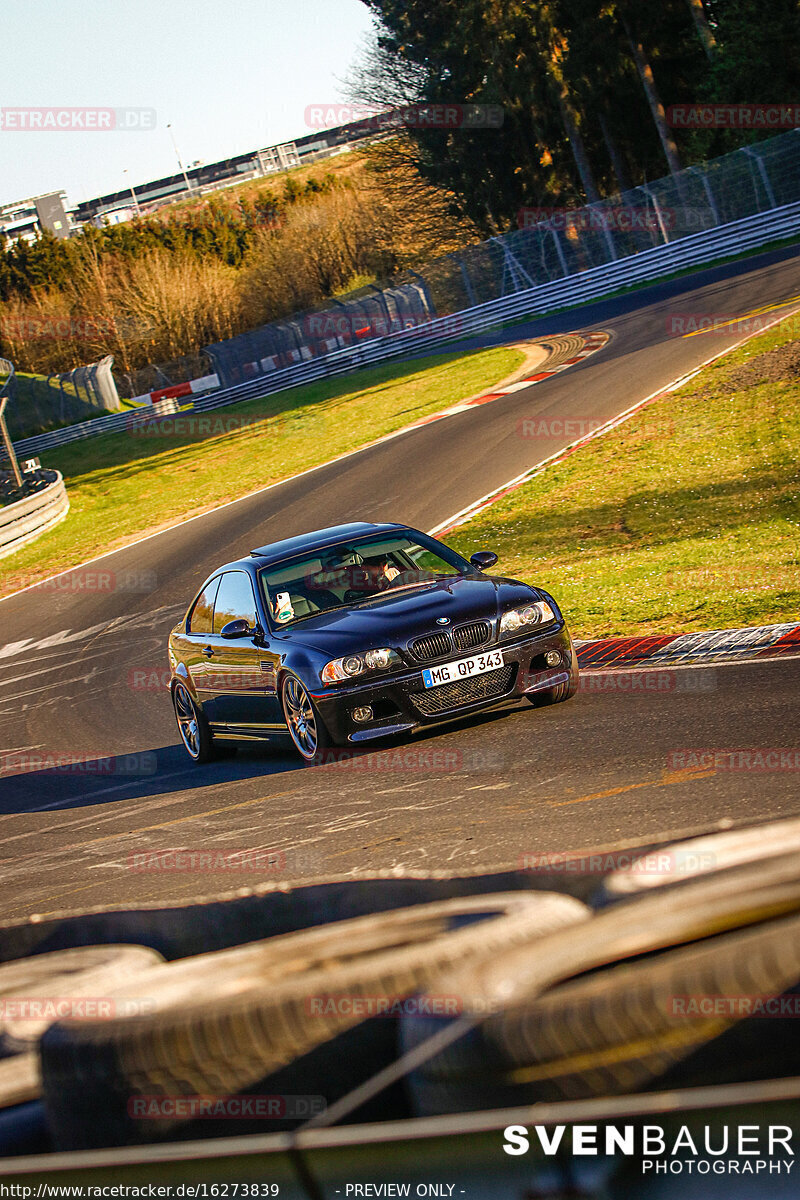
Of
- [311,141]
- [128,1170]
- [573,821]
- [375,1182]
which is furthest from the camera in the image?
[311,141]

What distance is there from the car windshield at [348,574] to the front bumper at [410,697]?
115 centimetres

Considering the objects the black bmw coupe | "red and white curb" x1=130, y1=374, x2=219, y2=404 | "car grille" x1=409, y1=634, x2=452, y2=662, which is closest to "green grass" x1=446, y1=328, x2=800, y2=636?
the black bmw coupe

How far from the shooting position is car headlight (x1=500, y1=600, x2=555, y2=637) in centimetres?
804

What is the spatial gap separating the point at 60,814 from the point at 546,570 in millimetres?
7785

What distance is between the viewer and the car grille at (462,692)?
25.6ft

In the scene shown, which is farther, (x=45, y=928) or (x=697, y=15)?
(x=697, y=15)

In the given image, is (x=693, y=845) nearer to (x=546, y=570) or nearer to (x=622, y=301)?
(x=546, y=570)

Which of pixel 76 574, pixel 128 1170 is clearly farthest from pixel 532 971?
pixel 76 574

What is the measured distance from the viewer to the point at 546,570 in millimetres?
14844

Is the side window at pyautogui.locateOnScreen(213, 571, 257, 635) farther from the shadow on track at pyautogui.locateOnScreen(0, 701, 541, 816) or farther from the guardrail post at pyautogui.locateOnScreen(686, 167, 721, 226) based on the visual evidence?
the guardrail post at pyautogui.locateOnScreen(686, 167, 721, 226)

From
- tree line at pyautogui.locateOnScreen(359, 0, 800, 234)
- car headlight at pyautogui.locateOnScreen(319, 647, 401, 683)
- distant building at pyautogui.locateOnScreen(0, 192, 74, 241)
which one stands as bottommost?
car headlight at pyautogui.locateOnScreen(319, 647, 401, 683)

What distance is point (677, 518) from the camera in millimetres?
15125

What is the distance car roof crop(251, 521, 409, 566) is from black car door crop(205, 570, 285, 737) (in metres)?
0.25

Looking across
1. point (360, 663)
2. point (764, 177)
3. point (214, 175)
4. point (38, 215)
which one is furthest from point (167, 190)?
point (360, 663)
